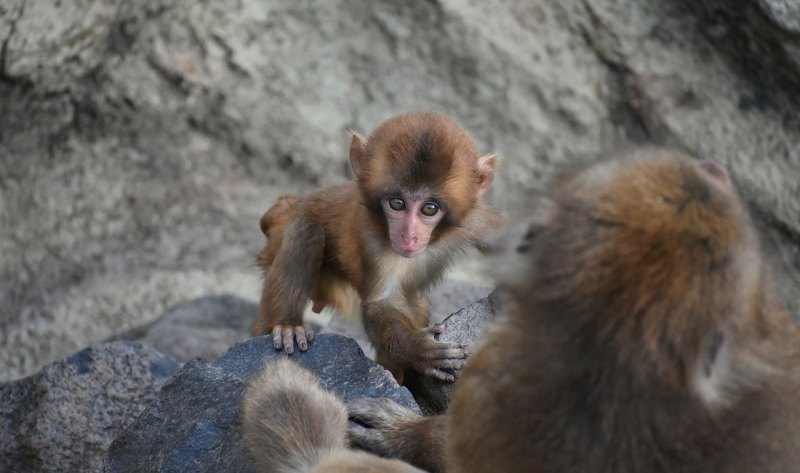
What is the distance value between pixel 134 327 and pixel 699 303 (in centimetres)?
680

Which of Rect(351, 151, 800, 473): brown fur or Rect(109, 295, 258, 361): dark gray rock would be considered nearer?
Rect(351, 151, 800, 473): brown fur

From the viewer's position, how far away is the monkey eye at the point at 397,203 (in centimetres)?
696

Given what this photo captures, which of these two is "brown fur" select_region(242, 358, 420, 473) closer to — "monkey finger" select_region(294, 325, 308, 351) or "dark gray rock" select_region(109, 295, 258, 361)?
"monkey finger" select_region(294, 325, 308, 351)

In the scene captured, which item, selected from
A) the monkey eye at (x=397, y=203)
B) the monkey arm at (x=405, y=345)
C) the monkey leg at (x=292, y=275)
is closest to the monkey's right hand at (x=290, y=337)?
the monkey leg at (x=292, y=275)

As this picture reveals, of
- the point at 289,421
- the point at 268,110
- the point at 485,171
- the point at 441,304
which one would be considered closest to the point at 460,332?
the point at 485,171

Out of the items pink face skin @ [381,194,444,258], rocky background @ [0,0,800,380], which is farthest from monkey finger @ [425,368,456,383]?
rocky background @ [0,0,800,380]

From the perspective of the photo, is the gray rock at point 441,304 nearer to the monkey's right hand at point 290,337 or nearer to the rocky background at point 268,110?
the rocky background at point 268,110

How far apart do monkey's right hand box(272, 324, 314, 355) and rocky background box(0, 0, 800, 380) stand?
3.37 m

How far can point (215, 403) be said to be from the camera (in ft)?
18.8

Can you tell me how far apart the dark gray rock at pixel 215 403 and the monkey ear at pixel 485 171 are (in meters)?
1.48

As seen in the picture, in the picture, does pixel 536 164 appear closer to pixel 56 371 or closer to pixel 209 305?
pixel 209 305

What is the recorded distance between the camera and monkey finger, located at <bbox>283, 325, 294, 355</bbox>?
6.41 m

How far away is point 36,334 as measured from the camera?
9.59 metres

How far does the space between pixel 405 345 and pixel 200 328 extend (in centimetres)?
304
